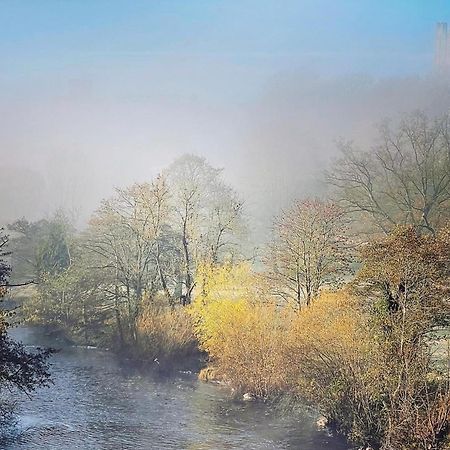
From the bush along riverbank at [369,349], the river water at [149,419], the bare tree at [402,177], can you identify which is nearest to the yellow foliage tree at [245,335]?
the bush along riverbank at [369,349]

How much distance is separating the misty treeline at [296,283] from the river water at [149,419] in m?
0.63

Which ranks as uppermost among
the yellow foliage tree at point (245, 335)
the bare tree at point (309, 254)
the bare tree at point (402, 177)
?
the bare tree at point (402, 177)

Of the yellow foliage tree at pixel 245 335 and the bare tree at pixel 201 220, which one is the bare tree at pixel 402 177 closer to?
the bare tree at pixel 201 220

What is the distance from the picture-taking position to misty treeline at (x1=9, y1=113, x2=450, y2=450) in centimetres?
909

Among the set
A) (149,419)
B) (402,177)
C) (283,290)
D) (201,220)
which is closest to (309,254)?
(283,290)

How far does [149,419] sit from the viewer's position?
36.7 feet

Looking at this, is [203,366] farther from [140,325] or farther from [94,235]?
[94,235]

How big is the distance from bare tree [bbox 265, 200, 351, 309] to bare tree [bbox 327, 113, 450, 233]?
2010 millimetres

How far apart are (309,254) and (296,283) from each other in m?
0.77

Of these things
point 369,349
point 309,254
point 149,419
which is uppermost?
point 309,254

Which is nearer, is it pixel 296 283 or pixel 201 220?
pixel 296 283

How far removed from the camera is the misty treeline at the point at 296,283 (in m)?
9.09

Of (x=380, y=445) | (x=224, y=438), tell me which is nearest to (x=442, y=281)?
(x=380, y=445)

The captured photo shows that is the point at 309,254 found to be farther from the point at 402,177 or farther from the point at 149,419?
the point at 149,419
